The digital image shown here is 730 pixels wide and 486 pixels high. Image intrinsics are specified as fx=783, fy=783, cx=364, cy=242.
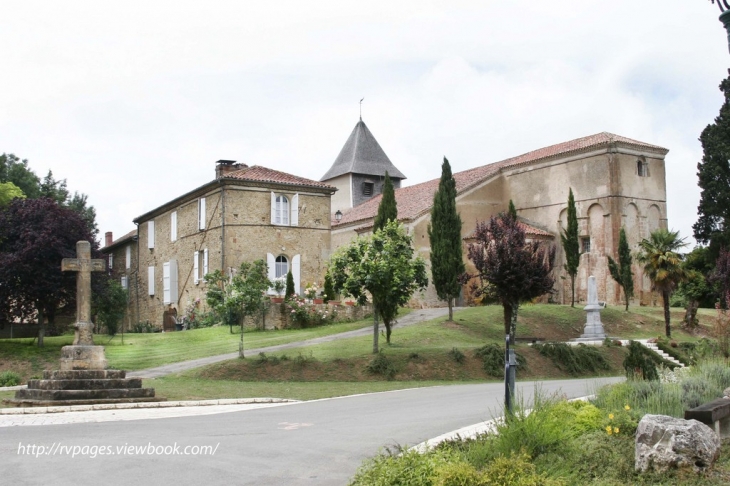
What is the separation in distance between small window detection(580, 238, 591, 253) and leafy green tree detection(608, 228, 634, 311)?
8.07 feet

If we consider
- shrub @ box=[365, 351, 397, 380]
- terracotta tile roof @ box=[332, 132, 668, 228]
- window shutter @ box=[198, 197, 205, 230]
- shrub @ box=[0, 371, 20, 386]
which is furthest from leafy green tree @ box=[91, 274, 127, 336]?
shrub @ box=[365, 351, 397, 380]

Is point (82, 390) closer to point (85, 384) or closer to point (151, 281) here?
point (85, 384)

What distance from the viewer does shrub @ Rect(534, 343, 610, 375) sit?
24234mm

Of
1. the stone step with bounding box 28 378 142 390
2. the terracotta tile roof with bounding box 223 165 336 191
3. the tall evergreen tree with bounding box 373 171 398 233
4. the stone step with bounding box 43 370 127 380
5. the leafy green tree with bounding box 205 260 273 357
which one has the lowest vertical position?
the stone step with bounding box 28 378 142 390

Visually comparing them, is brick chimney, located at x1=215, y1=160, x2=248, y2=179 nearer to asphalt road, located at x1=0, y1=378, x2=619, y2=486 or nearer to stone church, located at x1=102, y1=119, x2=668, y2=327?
stone church, located at x1=102, y1=119, x2=668, y2=327

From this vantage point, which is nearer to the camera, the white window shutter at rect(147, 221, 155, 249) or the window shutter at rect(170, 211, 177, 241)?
the window shutter at rect(170, 211, 177, 241)

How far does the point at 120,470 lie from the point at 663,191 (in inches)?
1605

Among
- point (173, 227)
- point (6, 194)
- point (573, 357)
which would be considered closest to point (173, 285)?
point (173, 227)

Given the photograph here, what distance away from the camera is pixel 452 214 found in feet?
111

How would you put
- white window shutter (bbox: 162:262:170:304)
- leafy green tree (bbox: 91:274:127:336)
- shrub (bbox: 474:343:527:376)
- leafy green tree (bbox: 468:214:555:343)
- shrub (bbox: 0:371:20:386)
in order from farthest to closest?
1. white window shutter (bbox: 162:262:170:304)
2. leafy green tree (bbox: 91:274:127:336)
3. leafy green tree (bbox: 468:214:555:343)
4. shrub (bbox: 474:343:527:376)
5. shrub (bbox: 0:371:20:386)

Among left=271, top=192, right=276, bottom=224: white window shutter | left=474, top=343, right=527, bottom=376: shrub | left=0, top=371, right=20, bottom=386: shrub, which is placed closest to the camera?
left=0, top=371, right=20, bottom=386: shrub

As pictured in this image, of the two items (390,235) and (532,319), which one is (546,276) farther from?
(532,319)

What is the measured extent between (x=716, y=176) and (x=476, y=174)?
1354cm

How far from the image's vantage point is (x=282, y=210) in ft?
131
